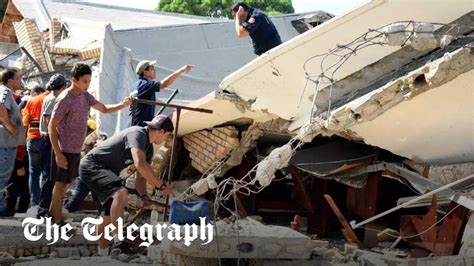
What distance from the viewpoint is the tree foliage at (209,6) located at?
28.6 meters

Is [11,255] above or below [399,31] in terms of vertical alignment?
below

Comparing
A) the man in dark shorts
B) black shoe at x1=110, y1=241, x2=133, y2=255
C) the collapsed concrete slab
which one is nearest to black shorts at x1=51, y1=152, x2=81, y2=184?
the man in dark shorts

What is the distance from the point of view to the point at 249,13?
721 centimetres

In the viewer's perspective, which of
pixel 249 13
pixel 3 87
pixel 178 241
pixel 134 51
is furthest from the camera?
pixel 134 51

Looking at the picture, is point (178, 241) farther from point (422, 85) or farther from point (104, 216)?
point (422, 85)

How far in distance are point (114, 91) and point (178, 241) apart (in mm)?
7330

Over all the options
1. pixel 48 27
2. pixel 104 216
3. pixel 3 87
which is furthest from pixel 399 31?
pixel 48 27

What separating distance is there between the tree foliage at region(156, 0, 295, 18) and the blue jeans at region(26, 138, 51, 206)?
2240 cm

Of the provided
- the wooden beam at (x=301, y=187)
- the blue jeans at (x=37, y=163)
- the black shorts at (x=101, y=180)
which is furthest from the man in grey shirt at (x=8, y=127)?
the wooden beam at (x=301, y=187)

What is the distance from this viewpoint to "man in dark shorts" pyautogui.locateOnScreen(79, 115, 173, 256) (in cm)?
521

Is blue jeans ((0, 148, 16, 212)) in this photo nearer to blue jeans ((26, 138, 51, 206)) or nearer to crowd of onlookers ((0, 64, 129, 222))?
crowd of onlookers ((0, 64, 129, 222))

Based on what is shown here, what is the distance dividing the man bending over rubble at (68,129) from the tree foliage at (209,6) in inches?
911

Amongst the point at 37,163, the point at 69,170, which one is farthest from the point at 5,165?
the point at 69,170

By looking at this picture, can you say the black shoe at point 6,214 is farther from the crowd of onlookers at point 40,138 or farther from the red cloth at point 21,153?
the red cloth at point 21,153
